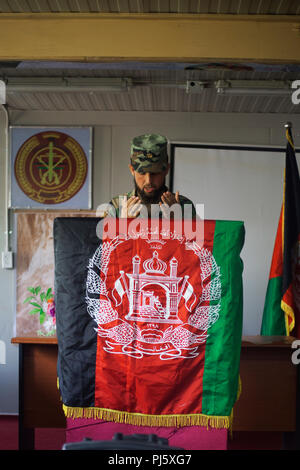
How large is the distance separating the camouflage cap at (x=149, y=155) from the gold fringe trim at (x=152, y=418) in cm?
137

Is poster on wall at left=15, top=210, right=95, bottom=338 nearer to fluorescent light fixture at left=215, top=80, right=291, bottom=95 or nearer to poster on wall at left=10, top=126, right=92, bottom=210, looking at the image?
poster on wall at left=10, top=126, right=92, bottom=210

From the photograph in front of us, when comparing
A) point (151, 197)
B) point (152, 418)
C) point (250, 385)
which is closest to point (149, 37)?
point (151, 197)

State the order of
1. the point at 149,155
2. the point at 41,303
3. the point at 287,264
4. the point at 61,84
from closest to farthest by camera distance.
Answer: the point at 149,155 < the point at 287,264 < the point at 61,84 < the point at 41,303

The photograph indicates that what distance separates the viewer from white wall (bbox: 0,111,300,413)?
4.73m

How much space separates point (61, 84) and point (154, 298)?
2571 millimetres

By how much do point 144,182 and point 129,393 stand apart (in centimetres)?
124

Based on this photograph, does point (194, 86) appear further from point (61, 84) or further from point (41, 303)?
point (41, 303)

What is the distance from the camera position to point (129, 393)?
90.2 inches

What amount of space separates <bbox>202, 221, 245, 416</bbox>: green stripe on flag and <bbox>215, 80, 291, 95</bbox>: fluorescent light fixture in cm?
224

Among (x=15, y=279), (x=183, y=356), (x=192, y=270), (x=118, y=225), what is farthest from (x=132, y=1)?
(x=15, y=279)

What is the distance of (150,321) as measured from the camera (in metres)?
2.30

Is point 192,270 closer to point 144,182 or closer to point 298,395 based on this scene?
point 144,182

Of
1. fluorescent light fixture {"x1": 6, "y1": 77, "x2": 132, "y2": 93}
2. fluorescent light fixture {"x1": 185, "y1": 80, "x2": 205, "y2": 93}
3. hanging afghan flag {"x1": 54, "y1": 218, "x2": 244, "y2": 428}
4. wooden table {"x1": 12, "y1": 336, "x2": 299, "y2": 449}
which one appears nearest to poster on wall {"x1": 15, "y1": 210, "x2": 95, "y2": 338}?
fluorescent light fixture {"x1": 6, "y1": 77, "x2": 132, "y2": 93}

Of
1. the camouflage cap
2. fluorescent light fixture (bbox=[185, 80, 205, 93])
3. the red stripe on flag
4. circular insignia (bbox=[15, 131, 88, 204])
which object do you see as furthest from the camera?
circular insignia (bbox=[15, 131, 88, 204])
